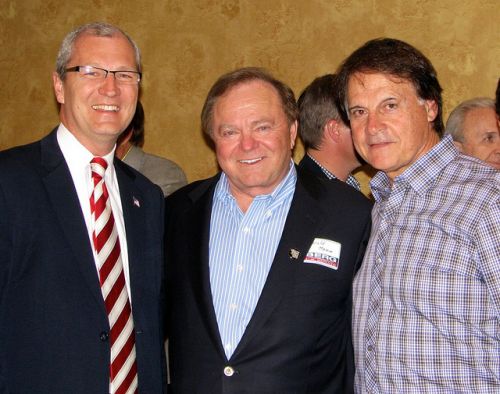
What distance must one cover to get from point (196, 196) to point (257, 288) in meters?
0.55

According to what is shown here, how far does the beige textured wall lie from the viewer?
3.96 m

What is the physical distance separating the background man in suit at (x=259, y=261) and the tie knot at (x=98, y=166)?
1.41 ft

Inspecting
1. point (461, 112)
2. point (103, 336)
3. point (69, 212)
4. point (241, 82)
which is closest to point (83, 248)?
point (69, 212)

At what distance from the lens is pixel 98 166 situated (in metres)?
2.54

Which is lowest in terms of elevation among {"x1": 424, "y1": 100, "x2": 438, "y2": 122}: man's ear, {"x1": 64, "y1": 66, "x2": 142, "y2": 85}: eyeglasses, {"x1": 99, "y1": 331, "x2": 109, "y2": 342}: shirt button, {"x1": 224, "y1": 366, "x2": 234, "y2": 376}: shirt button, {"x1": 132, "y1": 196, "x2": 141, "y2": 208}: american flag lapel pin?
{"x1": 224, "y1": 366, "x2": 234, "y2": 376}: shirt button

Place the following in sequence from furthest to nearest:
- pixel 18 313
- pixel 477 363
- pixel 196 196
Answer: pixel 196 196 → pixel 18 313 → pixel 477 363

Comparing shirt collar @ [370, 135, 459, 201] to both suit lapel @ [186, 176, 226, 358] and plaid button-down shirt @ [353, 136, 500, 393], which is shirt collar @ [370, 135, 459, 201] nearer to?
plaid button-down shirt @ [353, 136, 500, 393]

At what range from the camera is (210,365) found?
2463 mm

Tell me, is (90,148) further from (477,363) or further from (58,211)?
(477,363)

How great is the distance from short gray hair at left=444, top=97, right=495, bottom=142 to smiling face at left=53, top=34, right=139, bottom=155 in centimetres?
202

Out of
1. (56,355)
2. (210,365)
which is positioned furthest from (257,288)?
(56,355)

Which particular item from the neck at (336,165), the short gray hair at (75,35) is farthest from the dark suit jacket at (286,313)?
the neck at (336,165)

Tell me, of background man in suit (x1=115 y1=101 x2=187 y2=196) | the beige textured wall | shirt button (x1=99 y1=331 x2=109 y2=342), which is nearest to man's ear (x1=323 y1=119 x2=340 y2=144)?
the beige textured wall

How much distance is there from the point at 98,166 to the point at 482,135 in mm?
2401
